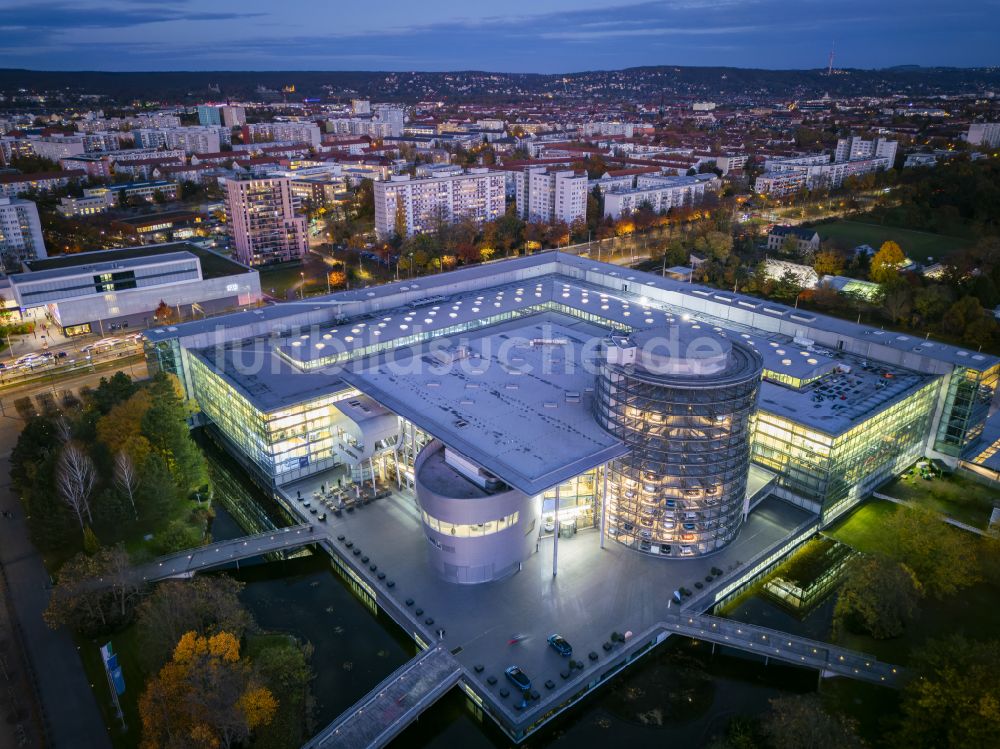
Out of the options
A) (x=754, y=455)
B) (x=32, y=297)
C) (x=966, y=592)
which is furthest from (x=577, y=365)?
(x=32, y=297)

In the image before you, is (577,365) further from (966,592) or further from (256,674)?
(256,674)

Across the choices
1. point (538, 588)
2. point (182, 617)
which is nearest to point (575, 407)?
point (538, 588)

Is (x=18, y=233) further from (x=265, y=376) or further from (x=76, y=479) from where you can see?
(x=76, y=479)

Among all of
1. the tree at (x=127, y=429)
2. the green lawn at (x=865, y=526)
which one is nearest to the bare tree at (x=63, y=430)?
the tree at (x=127, y=429)

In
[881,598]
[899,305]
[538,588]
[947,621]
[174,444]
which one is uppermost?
[899,305]

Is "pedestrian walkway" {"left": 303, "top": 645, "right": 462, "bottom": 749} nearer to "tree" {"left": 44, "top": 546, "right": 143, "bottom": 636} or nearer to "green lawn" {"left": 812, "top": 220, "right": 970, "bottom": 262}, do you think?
"tree" {"left": 44, "top": 546, "right": 143, "bottom": 636}

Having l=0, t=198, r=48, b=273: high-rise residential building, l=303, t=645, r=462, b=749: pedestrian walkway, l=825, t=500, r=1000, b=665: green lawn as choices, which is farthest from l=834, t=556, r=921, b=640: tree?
l=0, t=198, r=48, b=273: high-rise residential building
